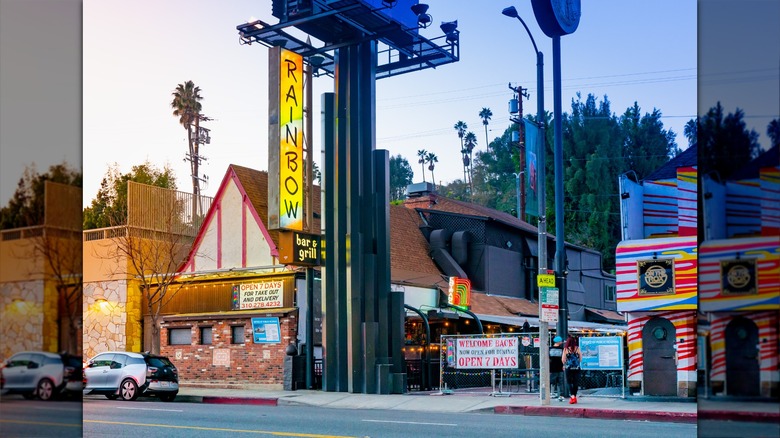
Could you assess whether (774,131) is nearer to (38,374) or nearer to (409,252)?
(38,374)

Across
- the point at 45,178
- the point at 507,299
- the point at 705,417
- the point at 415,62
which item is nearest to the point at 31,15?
the point at 45,178

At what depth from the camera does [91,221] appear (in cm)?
6200

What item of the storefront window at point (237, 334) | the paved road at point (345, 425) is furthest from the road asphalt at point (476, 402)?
the storefront window at point (237, 334)

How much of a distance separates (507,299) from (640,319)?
2014cm

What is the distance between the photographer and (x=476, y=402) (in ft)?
75.5

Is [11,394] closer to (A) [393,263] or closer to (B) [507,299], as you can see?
(A) [393,263]

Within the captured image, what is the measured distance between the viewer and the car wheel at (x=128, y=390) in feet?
88.6

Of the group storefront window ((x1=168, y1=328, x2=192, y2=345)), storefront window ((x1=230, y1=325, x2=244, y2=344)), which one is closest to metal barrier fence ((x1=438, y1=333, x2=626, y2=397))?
storefront window ((x1=230, y1=325, x2=244, y2=344))

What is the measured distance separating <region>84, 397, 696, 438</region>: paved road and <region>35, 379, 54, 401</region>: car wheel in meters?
11.0

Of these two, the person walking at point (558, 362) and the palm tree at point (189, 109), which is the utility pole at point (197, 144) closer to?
the palm tree at point (189, 109)

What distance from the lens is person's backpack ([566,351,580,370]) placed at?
72.9ft

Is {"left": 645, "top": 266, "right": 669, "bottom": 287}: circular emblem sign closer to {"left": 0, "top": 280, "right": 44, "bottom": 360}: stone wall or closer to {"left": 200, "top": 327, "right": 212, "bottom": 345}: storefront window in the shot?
{"left": 200, "top": 327, "right": 212, "bottom": 345}: storefront window

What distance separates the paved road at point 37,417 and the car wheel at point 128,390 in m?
24.7

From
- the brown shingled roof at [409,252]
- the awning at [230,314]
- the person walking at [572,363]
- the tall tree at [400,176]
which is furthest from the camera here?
the tall tree at [400,176]
